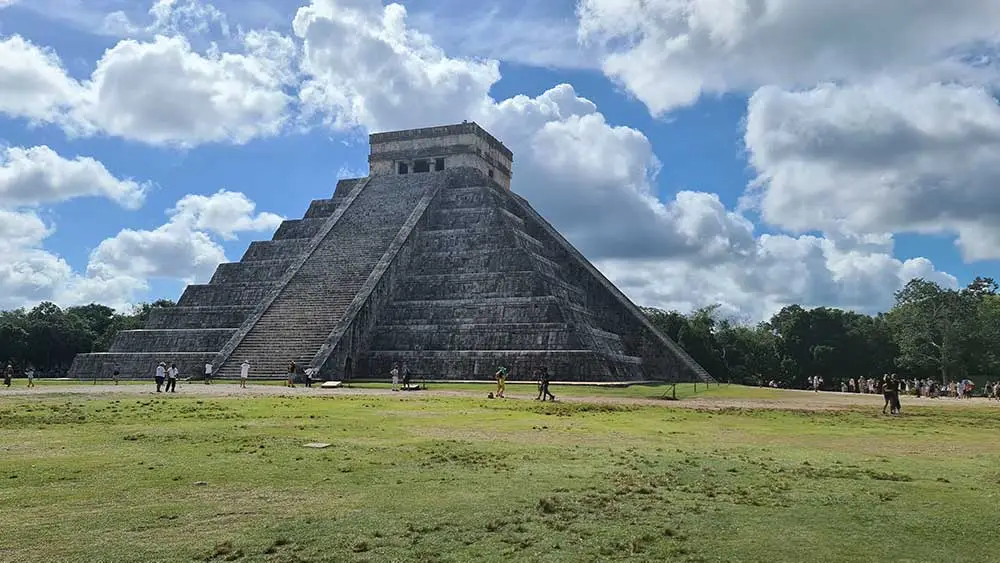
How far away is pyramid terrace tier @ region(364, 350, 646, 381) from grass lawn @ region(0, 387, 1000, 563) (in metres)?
14.7

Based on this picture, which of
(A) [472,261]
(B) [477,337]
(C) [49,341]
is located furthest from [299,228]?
(C) [49,341]

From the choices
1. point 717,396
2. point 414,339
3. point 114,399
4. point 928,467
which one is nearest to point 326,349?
point 414,339

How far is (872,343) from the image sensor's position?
2039 inches

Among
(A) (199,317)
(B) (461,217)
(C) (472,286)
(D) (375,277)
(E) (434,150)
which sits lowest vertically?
(A) (199,317)

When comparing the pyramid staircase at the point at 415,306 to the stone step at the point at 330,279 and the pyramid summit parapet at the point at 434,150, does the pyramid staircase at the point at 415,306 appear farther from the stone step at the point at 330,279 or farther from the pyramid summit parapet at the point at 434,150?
the pyramid summit parapet at the point at 434,150

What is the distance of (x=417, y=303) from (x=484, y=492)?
2595 cm

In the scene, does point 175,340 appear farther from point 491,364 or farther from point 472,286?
point 491,364

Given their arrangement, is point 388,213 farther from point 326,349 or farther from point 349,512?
point 349,512

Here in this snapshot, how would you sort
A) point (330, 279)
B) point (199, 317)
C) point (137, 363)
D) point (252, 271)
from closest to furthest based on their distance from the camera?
point (137, 363), point (199, 317), point (330, 279), point (252, 271)

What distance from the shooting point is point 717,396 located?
24.2 m

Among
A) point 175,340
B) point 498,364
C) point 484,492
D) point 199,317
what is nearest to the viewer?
point 484,492

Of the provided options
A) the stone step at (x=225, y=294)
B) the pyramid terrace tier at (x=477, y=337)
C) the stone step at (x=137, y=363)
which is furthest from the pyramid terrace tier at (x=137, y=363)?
the pyramid terrace tier at (x=477, y=337)

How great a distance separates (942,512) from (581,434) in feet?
19.4

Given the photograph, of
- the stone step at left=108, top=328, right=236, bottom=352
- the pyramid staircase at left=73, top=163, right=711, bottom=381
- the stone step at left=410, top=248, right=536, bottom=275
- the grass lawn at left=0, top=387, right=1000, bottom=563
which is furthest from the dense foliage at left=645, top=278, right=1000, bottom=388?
the grass lawn at left=0, top=387, right=1000, bottom=563
